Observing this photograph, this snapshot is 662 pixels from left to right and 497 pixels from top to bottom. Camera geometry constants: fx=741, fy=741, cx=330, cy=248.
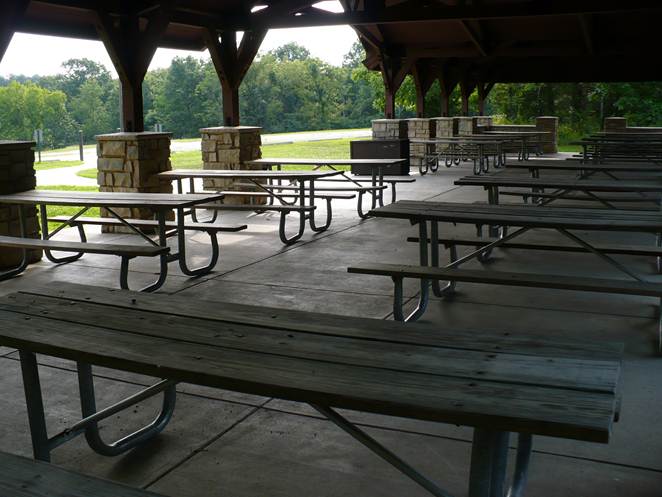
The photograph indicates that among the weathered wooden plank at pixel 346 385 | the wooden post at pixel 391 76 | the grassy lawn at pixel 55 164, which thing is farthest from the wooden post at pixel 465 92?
the weathered wooden plank at pixel 346 385

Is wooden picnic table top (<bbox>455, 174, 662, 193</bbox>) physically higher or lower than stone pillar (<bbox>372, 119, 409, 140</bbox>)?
lower

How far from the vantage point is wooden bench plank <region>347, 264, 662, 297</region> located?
11.5 feet

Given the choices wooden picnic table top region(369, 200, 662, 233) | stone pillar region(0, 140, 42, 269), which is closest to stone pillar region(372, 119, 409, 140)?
stone pillar region(0, 140, 42, 269)

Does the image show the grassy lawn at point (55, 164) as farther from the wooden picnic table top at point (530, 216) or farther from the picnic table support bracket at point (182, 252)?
the wooden picnic table top at point (530, 216)

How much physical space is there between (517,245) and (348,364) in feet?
10.5

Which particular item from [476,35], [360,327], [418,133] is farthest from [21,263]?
[418,133]

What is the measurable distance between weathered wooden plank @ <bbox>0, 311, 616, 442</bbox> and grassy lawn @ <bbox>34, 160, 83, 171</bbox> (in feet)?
53.3

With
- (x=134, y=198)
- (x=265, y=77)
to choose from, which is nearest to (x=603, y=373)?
(x=134, y=198)

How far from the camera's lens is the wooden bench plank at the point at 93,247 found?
14.4ft

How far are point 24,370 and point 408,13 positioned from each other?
9.08 meters

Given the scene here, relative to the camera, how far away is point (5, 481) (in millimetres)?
1547

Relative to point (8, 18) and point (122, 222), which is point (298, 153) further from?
point (122, 222)

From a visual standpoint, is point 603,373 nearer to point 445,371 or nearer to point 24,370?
point 445,371

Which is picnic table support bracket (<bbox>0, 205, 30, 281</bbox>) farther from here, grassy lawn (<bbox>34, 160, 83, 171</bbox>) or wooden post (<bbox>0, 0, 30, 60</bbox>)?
grassy lawn (<bbox>34, 160, 83, 171</bbox>)
